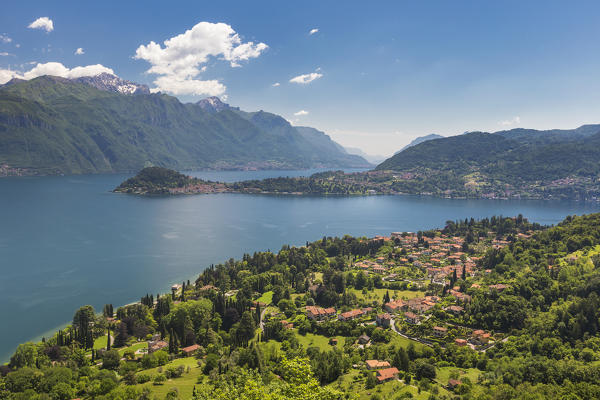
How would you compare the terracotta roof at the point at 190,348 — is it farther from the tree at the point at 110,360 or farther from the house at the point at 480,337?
the house at the point at 480,337

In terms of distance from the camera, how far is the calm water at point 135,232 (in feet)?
210

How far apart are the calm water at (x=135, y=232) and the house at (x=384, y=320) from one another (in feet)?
128

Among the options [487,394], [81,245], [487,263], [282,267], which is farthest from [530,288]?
[81,245]

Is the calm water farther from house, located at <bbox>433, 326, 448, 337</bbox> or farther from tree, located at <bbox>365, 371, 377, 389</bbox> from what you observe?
house, located at <bbox>433, 326, 448, 337</bbox>

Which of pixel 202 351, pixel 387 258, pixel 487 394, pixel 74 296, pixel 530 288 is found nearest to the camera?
→ pixel 487 394

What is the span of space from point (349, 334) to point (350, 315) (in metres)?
4.68

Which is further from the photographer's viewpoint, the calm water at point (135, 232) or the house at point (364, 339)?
the calm water at point (135, 232)

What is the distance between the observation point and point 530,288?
181 feet

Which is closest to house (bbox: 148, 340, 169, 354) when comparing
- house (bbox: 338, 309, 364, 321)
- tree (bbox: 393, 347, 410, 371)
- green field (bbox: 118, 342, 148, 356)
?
green field (bbox: 118, 342, 148, 356)

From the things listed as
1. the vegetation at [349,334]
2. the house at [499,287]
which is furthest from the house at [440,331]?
the house at [499,287]

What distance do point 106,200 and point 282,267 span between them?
12699 centimetres

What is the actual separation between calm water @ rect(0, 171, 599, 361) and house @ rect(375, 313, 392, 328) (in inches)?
1539

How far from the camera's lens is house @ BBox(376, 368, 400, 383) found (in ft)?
118

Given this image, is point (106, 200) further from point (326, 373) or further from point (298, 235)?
point (326, 373)
